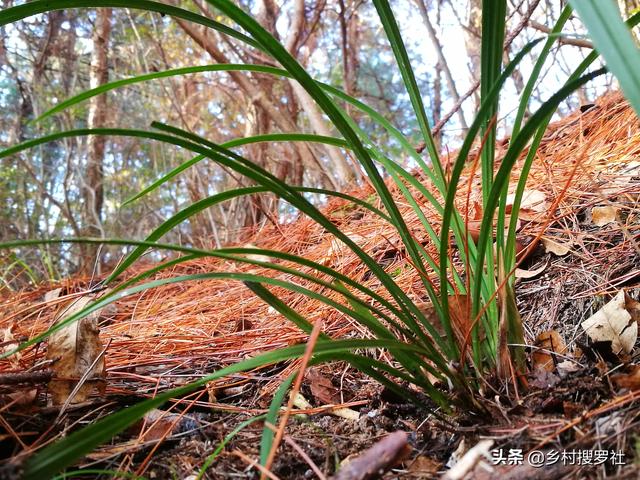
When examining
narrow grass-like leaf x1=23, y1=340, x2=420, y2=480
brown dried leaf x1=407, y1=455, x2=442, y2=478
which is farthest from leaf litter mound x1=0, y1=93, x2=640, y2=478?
narrow grass-like leaf x1=23, y1=340, x2=420, y2=480

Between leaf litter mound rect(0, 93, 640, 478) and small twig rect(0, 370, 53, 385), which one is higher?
small twig rect(0, 370, 53, 385)

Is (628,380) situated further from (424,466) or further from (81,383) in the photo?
(81,383)

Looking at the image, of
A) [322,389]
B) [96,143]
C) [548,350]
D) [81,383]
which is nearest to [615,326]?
[548,350]

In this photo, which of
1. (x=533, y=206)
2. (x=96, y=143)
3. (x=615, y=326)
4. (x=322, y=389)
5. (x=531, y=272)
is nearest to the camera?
(x=615, y=326)

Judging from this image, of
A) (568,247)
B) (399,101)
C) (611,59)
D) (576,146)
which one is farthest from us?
(399,101)

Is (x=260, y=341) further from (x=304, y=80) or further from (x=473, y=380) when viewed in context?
(x=304, y=80)

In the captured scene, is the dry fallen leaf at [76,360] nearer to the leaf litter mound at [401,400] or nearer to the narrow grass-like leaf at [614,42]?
the leaf litter mound at [401,400]

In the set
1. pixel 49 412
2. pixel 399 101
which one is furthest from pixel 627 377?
pixel 399 101

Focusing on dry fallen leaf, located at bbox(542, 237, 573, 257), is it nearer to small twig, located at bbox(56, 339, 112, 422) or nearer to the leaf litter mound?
the leaf litter mound
